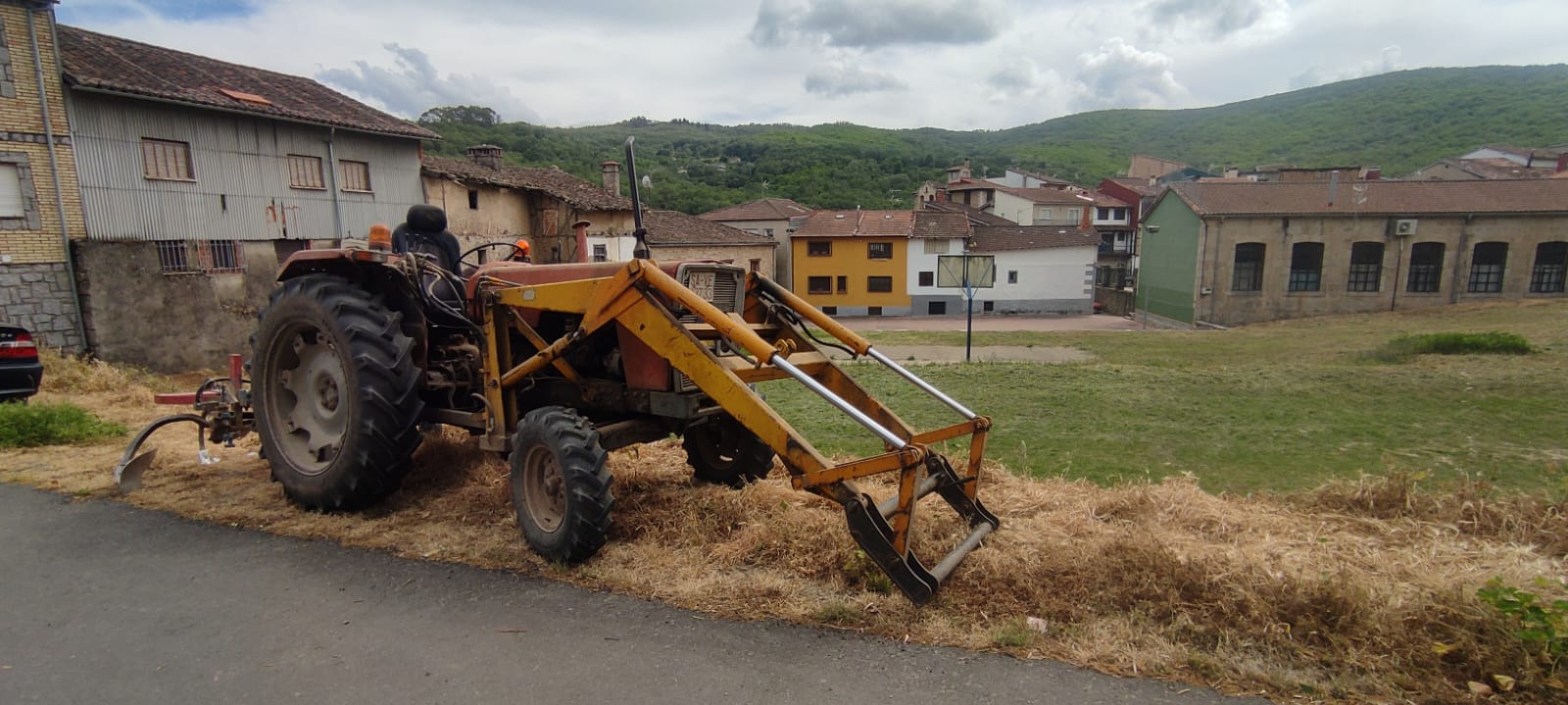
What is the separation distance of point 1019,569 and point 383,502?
3949mm

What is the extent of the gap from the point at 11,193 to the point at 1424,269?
4526 cm

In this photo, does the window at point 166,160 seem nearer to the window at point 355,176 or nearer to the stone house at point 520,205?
the window at point 355,176

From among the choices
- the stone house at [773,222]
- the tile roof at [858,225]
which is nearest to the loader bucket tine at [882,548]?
the tile roof at [858,225]

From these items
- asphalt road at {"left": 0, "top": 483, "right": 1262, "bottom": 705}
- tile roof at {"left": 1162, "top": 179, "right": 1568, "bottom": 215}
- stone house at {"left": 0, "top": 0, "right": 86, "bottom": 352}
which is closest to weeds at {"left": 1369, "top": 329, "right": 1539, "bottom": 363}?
Result: asphalt road at {"left": 0, "top": 483, "right": 1262, "bottom": 705}

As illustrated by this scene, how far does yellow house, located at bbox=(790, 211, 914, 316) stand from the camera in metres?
42.0

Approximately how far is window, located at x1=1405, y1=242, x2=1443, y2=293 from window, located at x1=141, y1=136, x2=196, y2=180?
42.3 meters

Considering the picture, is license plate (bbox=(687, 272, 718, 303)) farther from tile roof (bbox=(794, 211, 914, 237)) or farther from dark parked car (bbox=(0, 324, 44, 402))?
tile roof (bbox=(794, 211, 914, 237))

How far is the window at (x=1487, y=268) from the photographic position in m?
34.2

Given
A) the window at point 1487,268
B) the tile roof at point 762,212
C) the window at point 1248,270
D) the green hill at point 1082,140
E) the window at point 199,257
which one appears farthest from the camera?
the green hill at point 1082,140

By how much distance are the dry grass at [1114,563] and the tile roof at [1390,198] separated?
110ft

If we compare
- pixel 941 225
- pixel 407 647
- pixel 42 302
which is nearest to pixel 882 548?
pixel 407 647

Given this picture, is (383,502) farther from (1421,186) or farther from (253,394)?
(1421,186)

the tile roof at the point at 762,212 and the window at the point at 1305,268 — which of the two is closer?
the window at the point at 1305,268

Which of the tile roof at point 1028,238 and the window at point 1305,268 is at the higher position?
the tile roof at point 1028,238
